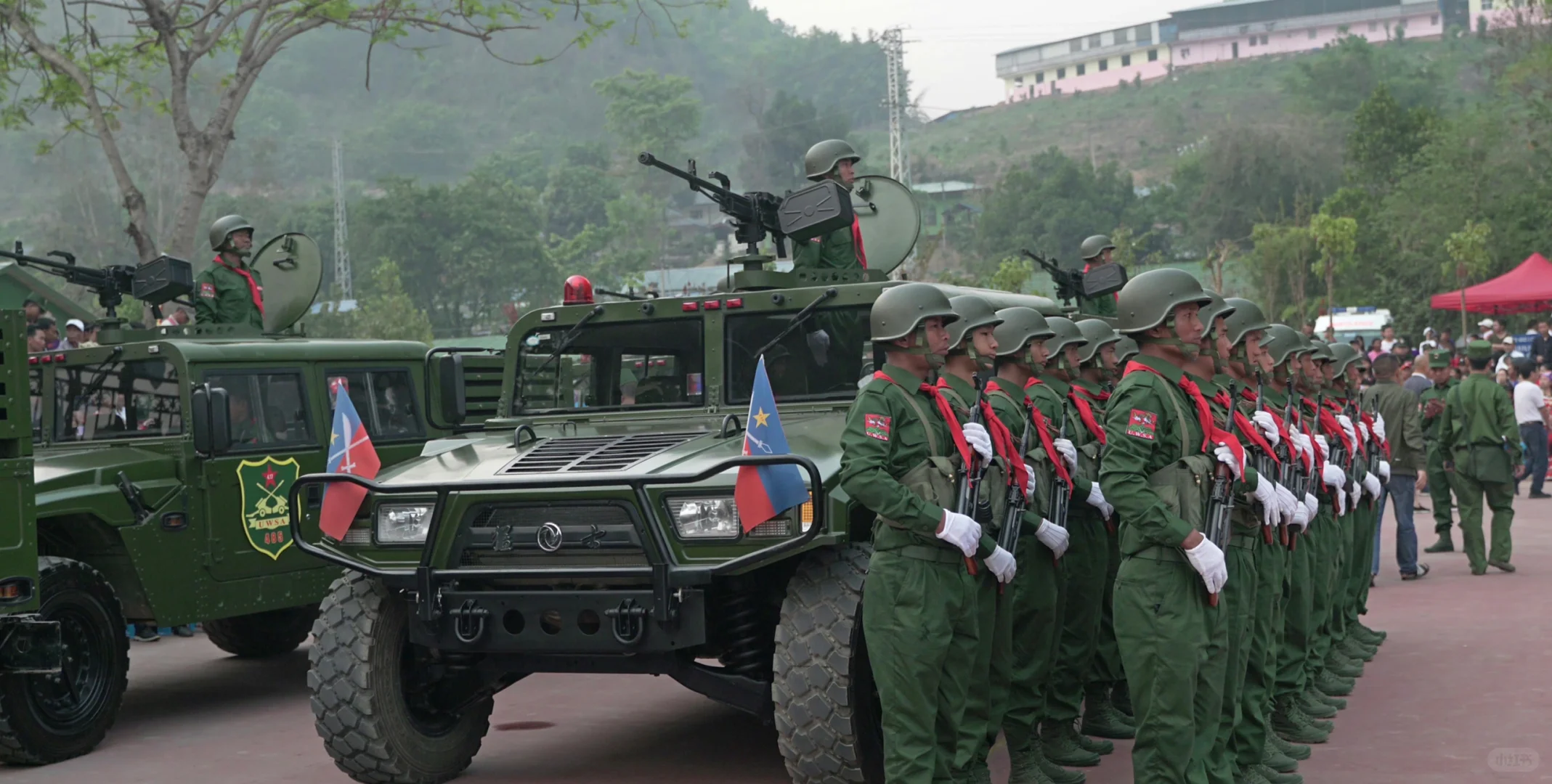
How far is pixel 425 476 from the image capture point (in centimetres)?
679

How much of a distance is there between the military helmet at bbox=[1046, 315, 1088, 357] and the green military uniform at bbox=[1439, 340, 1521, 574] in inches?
248

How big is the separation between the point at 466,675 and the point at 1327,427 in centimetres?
483

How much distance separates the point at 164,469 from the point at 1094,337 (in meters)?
4.81

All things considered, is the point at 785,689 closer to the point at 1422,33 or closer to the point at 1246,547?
the point at 1246,547

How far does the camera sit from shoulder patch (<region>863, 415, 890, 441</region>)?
18.7ft

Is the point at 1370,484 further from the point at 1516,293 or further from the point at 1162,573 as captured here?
the point at 1516,293

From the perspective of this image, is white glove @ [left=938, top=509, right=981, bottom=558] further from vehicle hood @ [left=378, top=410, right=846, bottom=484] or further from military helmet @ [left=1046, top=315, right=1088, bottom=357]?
military helmet @ [left=1046, top=315, right=1088, bottom=357]

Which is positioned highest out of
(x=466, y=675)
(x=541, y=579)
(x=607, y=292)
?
(x=607, y=292)

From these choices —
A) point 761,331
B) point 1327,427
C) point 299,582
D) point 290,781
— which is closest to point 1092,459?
point 761,331

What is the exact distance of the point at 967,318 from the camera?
6.15 meters

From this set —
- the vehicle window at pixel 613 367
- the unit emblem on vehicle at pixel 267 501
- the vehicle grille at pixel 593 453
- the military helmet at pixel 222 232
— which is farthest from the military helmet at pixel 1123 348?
the military helmet at pixel 222 232

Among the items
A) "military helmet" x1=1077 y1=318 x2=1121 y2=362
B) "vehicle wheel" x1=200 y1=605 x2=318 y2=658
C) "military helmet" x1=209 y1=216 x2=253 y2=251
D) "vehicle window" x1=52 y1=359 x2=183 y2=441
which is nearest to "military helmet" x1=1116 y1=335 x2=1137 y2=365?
"military helmet" x1=1077 y1=318 x2=1121 y2=362

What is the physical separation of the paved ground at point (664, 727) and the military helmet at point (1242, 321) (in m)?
1.83

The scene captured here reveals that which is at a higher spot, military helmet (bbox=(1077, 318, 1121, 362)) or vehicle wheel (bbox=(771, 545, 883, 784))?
military helmet (bbox=(1077, 318, 1121, 362))
